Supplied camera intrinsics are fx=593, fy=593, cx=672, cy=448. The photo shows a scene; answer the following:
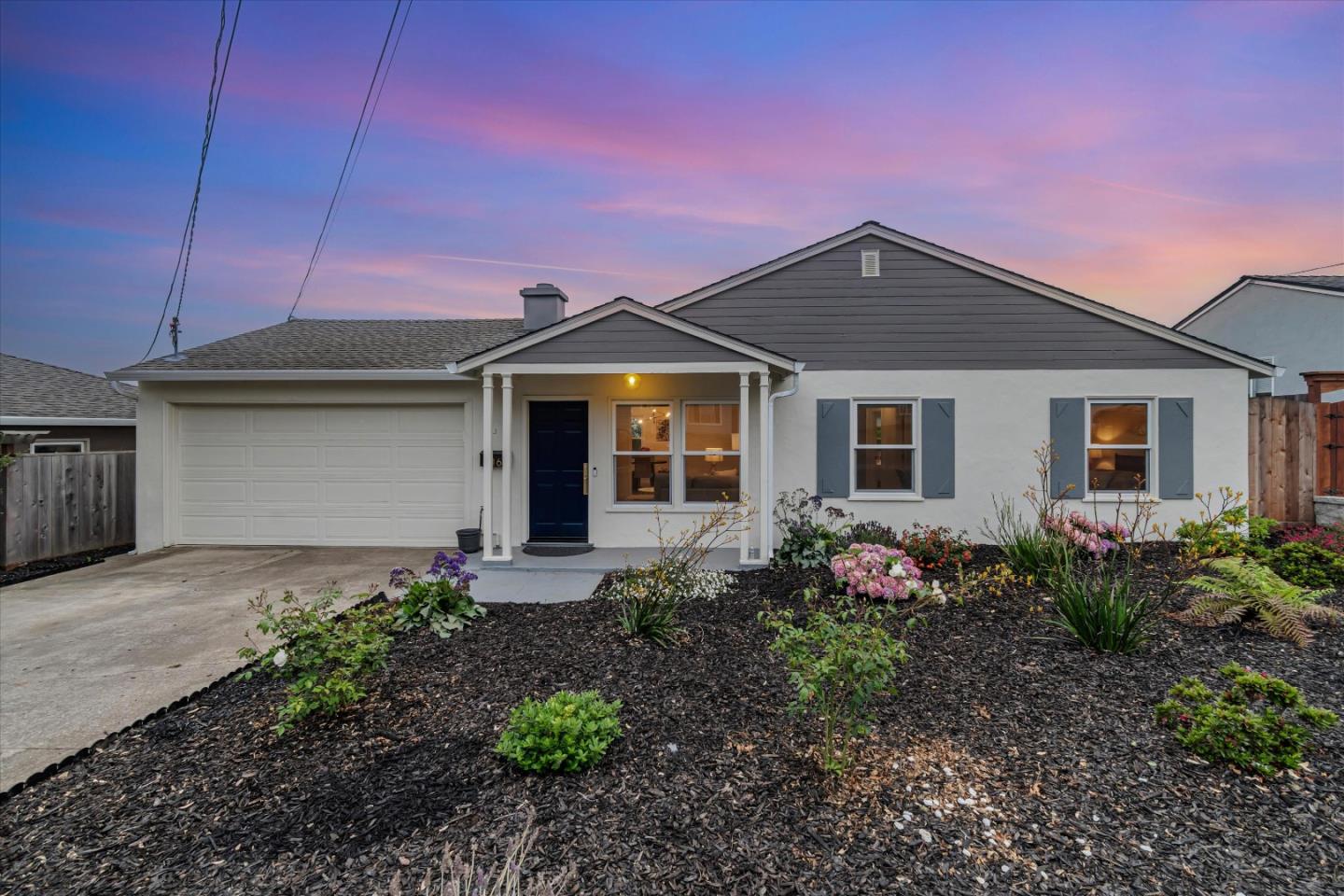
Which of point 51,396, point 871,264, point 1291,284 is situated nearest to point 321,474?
point 51,396

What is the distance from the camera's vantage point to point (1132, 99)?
28.0 feet

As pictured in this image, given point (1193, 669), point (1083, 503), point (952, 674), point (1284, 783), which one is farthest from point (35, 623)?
point (1083, 503)

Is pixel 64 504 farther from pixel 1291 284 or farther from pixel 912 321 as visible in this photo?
pixel 1291 284

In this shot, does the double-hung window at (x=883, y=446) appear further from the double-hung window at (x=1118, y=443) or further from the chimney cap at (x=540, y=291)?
the chimney cap at (x=540, y=291)

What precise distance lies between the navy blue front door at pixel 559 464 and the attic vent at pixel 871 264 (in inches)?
177

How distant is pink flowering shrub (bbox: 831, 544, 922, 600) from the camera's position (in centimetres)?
541

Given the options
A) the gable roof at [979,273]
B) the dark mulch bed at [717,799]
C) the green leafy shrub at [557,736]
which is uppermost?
the gable roof at [979,273]

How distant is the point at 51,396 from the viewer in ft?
39.2

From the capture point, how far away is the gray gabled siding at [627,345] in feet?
24.1

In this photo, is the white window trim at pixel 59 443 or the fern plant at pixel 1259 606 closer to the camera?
the fern plant at pixel 1259 606

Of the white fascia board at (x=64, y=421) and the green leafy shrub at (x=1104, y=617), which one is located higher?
the white fascia board at (x=64, y=421)

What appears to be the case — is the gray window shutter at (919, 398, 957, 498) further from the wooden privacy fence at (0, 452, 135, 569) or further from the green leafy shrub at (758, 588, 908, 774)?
the wooden privacy fence at (0, 452, 135, 569)

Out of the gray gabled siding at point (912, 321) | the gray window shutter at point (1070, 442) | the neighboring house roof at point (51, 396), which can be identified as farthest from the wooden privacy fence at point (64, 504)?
the gray window shutter at point (1070, 442)

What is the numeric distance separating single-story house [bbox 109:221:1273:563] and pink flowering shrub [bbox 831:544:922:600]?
1.98 meters
